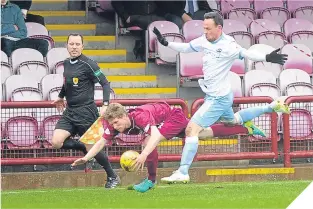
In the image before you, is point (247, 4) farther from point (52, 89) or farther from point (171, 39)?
point (52, 89)

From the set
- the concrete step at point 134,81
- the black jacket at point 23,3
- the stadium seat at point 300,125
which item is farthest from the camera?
the black jacket at point 23,3

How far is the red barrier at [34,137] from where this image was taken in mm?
16453

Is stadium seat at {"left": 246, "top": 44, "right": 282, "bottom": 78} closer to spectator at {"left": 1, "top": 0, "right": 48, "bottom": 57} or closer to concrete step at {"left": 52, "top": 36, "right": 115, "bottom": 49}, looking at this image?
concrete step at {"left": 52, "top": 36, "right": 115, "bottom": 49}

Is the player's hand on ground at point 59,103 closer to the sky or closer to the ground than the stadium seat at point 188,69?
closer to the ground

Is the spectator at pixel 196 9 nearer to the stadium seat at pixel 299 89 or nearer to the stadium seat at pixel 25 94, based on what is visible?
the stadium seat at pixel 299 89

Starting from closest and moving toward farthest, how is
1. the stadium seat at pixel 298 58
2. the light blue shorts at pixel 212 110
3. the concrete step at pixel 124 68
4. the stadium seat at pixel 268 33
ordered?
1. the light blue shorts at pixel 212 110
2. the stadium seat at pixel 298 58
3. the concrete step at pixel 124 68
4. the stadium seat at pixel 268 33

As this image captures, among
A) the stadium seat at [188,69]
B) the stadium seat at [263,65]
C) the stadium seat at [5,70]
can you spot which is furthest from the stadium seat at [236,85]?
the stadium seat at [5,70]

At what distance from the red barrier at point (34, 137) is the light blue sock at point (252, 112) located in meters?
1.11

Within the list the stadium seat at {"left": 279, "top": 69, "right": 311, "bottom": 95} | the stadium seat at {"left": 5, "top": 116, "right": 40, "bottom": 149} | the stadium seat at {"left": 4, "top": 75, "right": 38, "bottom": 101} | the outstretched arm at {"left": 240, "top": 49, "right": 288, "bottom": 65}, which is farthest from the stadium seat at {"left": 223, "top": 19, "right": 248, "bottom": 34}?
Answer: the outstretched arm at {"left": 240, "top": 49, "right": 288, "bottom": 65}

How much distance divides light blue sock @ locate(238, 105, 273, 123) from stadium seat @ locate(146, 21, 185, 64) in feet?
13.5

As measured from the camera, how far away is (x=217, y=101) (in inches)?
597

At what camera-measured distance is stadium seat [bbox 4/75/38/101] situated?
17.6 m

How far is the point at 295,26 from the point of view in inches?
837

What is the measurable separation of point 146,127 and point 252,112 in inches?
108
